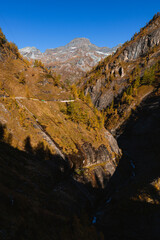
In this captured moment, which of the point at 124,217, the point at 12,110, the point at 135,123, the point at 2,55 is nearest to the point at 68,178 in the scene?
the point at 124,217

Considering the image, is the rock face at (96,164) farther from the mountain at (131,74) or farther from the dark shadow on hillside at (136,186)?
the mountain at (131,74)

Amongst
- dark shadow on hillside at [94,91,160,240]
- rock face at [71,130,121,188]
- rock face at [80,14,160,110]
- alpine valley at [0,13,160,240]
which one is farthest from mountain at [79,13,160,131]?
rock face at [71,130,121,188]

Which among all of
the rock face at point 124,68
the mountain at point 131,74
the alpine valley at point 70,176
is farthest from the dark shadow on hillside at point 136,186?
the rock face at point 124,68

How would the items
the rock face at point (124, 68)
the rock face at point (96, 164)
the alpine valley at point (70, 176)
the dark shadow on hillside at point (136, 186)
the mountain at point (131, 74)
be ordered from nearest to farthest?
the alpine valley at point (70, 176) → the dark shadow on hillside at point (136, 186) → the rock face at point (96, 164) → the mountain at point (131, 74) → the rock face at point (124, 68)

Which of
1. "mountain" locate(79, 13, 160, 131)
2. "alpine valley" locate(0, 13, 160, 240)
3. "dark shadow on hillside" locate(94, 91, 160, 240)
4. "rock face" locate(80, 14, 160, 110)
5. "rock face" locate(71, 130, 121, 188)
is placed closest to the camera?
"alpine valley" locate(0, 13, 160, 240)

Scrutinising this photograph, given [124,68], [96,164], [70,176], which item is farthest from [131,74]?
[70,176]

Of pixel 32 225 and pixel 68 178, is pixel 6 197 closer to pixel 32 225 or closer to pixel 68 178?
pixel 32 225

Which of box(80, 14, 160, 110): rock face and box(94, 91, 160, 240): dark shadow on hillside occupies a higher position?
box(80, 14, 160, 110): rock face

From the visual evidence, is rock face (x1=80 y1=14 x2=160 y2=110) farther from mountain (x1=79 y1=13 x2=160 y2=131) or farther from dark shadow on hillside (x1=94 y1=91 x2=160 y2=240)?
dark shadow on hillside (x1=94 y1=91 x2=160 y2=240)

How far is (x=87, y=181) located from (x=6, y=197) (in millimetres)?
25758

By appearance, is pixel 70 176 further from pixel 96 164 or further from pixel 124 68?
pixel 124 68

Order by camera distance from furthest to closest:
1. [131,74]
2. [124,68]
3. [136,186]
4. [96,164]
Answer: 1. [124,68]
2. [131,74]
3. [96,164]
4. [136,186]

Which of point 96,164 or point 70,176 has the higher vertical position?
point 70,176

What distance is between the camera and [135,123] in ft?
251
